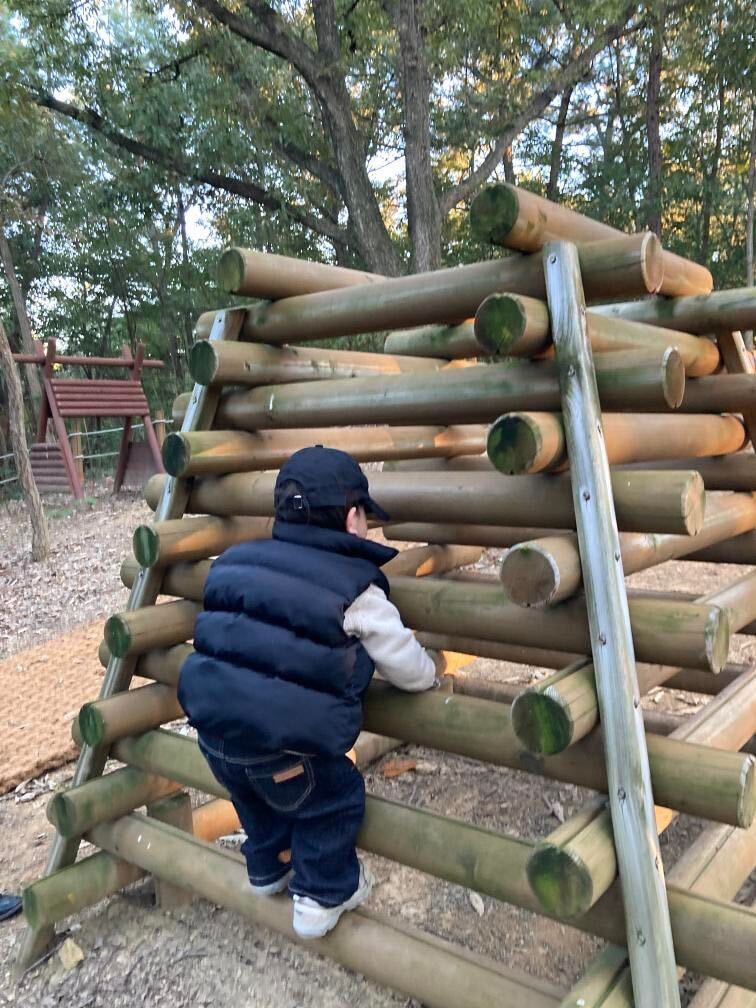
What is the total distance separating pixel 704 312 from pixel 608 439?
105 centimetres

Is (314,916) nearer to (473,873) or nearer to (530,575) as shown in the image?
(473,873)

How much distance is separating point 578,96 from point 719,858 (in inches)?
718

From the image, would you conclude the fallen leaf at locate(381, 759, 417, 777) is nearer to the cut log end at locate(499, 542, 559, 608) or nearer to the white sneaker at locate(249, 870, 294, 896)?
the white sneaker at locate(249, 870, 294, 896)

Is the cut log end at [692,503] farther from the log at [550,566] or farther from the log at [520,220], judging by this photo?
the log at [520,220]

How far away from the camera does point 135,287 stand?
23641mm

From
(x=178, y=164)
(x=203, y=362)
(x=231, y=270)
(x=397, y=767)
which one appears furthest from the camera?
(x=178, y=164)

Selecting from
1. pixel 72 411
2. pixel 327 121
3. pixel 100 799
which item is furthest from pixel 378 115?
pixel 100 799

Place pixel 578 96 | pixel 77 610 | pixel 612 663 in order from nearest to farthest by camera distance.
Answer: pixel 612 663 < pixel 77 610 < pixel 578 96

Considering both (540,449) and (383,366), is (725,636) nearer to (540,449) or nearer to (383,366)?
(540,449)

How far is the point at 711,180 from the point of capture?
49.7 feet

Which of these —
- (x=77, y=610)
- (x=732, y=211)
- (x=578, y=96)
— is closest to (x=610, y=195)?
(x=732, y=211)

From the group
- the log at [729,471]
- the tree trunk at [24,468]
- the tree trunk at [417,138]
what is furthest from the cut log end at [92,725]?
the tree trunk at [417,138]

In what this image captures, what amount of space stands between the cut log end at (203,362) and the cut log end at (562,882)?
6.22 ft

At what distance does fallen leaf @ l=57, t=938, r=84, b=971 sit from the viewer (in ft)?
9.53
